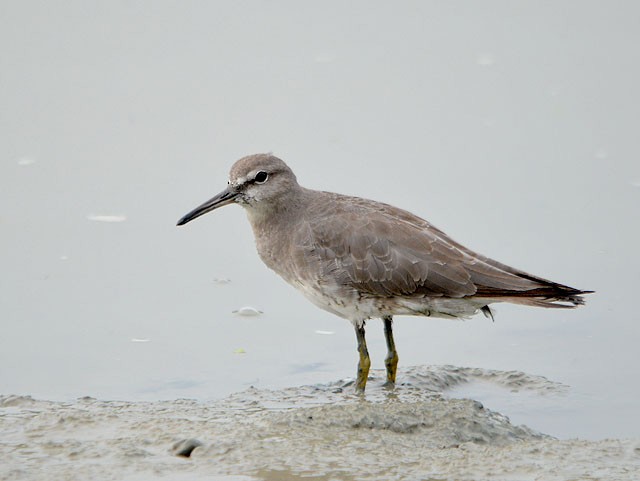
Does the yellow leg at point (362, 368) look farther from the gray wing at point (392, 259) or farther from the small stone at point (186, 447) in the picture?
the small stone at point (186, 447)

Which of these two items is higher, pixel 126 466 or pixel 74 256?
pixel 74 256

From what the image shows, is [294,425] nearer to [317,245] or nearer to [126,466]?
[126,466]

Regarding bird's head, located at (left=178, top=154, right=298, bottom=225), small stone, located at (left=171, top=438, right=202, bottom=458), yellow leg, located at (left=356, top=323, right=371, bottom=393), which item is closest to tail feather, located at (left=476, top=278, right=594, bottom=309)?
yellow leg, located at (left=356, top=323, right=371, bottom=393)

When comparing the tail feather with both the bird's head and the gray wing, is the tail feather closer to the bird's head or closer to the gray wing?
the gray wing

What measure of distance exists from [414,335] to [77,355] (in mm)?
2650

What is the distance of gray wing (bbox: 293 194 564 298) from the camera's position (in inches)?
289

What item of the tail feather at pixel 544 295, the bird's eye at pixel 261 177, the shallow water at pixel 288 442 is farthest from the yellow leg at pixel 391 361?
the bird's eye at pixel 261 177

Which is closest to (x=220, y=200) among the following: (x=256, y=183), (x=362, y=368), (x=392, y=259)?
(x=256, y=183)

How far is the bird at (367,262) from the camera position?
734 cm

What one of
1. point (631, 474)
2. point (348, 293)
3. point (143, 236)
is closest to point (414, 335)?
point (348, 293)

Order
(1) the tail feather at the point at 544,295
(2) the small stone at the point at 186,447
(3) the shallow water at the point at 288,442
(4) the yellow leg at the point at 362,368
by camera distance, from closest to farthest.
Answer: (3) the shallow water at the point at 288,442 < (2) the small stone at the point at 186,447 < (1) the tail feather at the point at 544,295 < (4) the yellow leg at the point at 362,368

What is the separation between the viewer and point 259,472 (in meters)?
5.61

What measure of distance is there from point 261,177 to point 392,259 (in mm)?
1188

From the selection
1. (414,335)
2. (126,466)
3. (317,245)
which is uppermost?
(317,245)
